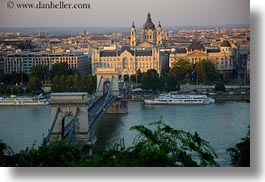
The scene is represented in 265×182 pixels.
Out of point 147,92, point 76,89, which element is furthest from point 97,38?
point 147,92

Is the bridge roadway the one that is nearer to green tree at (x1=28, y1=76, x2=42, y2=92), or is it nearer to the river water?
the river water

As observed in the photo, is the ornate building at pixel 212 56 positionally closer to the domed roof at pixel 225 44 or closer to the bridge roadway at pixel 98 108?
the domed roof at pixel 225 44

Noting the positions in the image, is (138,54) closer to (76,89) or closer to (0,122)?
(76,89)

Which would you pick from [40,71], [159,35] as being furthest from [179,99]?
[40,71]

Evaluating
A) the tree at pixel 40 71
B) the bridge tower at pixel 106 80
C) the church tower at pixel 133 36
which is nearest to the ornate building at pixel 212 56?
the church tower at pixel 133 36

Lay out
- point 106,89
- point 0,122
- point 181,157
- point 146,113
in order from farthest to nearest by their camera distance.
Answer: point 106,89
point 146,113
point 0,122
point 181,157

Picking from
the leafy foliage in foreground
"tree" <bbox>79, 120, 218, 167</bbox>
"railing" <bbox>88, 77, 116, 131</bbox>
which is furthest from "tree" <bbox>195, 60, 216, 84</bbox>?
"tree" <bbox>79, 120, 218, 167</bbox>
